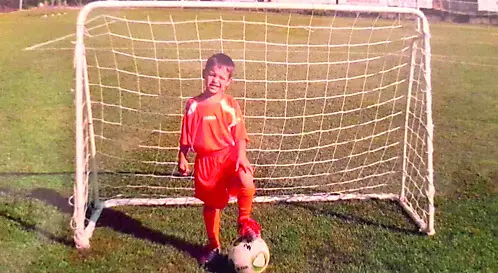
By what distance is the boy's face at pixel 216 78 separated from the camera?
3584 mm

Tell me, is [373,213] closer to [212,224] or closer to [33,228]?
[212,224]

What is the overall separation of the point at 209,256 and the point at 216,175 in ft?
1.72

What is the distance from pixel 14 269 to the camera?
3.71 metres

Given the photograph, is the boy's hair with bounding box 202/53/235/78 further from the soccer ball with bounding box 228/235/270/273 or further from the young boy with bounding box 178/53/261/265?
the soccer ball with bounding box 228/235/270/273

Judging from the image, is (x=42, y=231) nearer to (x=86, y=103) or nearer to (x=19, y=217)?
(x=19, y=217)

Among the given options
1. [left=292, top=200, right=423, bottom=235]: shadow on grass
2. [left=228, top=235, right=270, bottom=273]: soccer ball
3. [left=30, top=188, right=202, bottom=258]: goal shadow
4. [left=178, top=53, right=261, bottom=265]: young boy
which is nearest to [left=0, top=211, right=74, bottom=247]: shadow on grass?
[left=30, top=188, right=202, bottom=258]: goal shadow

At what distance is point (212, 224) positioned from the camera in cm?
382

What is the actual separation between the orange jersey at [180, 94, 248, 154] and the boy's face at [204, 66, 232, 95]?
80 mm

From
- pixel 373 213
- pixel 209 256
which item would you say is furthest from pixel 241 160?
pixel 373 213

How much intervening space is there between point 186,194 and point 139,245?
0.96 m

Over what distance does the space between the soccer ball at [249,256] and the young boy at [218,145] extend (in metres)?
0.05

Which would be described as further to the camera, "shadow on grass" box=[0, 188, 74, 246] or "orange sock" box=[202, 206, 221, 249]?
"shadow on grass" box=[0, 188, 74, 246]

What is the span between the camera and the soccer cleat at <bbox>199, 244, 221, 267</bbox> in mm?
3822

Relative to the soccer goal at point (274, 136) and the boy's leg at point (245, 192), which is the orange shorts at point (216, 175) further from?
the soccer goal at point (274, 136)
